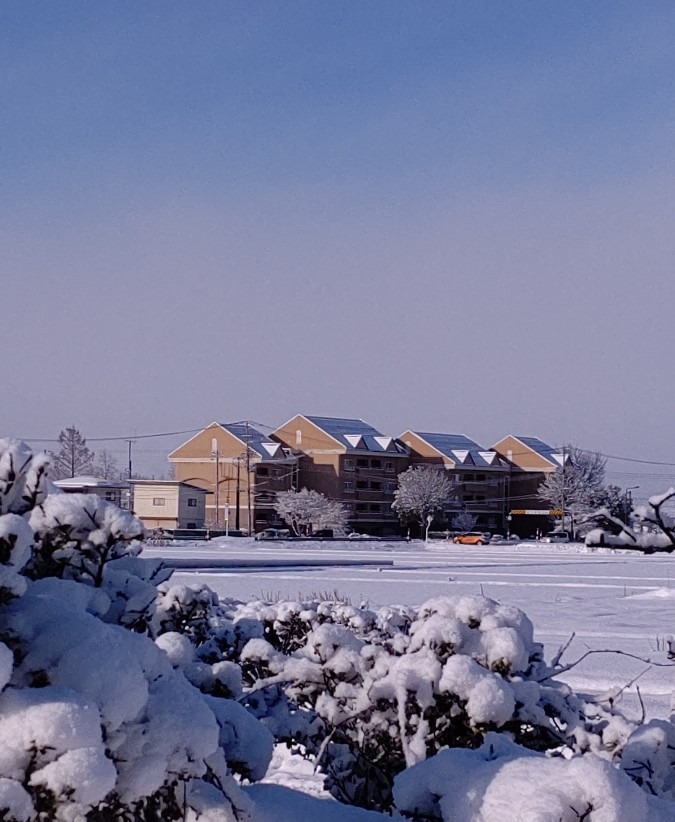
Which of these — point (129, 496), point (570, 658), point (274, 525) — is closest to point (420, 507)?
point (274, 525)

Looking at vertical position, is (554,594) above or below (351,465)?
below

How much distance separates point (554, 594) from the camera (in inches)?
861

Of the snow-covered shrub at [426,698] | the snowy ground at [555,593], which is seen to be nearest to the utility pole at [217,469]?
the snowy ground at [555,593]

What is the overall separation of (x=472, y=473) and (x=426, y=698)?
86.5m

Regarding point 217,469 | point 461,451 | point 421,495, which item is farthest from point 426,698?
point 461,451

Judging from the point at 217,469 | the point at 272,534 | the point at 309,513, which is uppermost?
the point at 217,469

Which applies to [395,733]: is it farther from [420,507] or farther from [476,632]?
[420,507]

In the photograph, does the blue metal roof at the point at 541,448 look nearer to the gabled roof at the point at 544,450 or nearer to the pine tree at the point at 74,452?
the gabled roof at the point at 544,450

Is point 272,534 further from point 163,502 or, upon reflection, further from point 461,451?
point 461,451

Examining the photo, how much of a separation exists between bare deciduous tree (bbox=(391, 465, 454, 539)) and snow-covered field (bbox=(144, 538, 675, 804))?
37912mm

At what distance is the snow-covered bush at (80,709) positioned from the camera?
79.7 inches

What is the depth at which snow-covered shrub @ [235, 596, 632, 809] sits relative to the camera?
150 inches

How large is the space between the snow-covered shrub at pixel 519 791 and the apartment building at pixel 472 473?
85.0m

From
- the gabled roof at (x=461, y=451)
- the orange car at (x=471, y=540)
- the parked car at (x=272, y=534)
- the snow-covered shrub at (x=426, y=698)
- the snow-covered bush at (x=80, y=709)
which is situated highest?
the gabled roof at (x=461, y=451)
